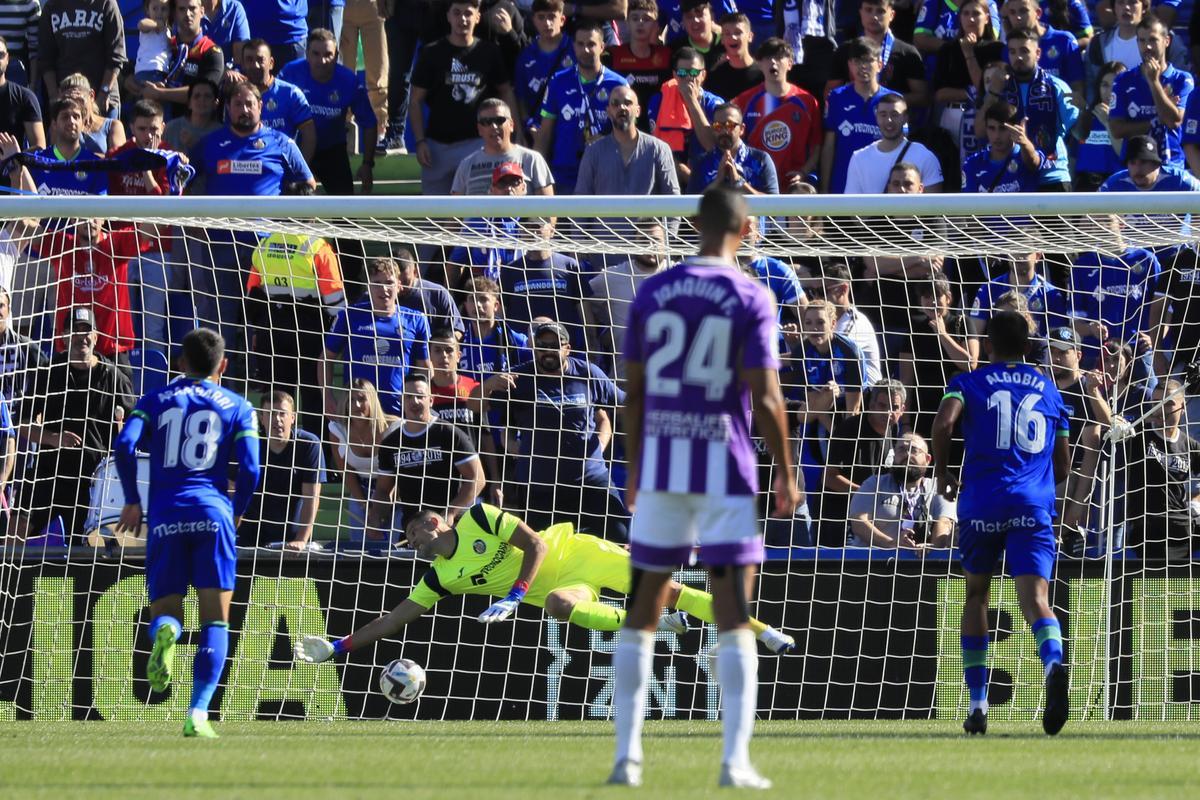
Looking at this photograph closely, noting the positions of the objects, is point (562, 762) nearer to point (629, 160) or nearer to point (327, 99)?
point (629, 160)

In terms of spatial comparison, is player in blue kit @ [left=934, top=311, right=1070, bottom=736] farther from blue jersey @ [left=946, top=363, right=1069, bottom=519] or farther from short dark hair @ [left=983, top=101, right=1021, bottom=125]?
short dark hair @ [left=983, top=101, right=1021, bottom=125]

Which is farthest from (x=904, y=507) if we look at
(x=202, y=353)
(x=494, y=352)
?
(x=202, y=353)

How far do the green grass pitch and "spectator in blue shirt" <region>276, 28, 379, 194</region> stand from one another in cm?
670

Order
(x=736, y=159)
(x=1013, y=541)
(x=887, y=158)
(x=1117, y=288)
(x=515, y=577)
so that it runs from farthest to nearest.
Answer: (x=887, y=158) → (x=736, y=159) → (x=1117, y=288) → (x=515, y=577) → (x=1013, y=541)

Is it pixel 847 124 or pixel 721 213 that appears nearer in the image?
pixel 721 213

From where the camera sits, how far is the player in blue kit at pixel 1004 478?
855 centimetres

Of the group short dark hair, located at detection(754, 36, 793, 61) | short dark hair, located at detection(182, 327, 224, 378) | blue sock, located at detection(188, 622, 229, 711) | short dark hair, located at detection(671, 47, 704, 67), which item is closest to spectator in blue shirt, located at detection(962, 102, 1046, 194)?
short dark hair, located at detection(754, 36, 793, 61)

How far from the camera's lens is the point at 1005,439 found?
8609mm

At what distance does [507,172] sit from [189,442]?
4901 mm

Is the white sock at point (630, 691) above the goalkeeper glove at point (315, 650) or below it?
above

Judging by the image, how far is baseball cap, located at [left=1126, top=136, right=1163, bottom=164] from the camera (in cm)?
1250

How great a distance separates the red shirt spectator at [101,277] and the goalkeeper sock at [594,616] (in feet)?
10.8

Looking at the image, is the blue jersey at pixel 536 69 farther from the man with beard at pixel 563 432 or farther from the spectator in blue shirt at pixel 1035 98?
the man with beard at pixel 563 432

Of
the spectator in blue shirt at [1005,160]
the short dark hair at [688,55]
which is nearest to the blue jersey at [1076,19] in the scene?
the spectator in blue shirt at [1005,160]
